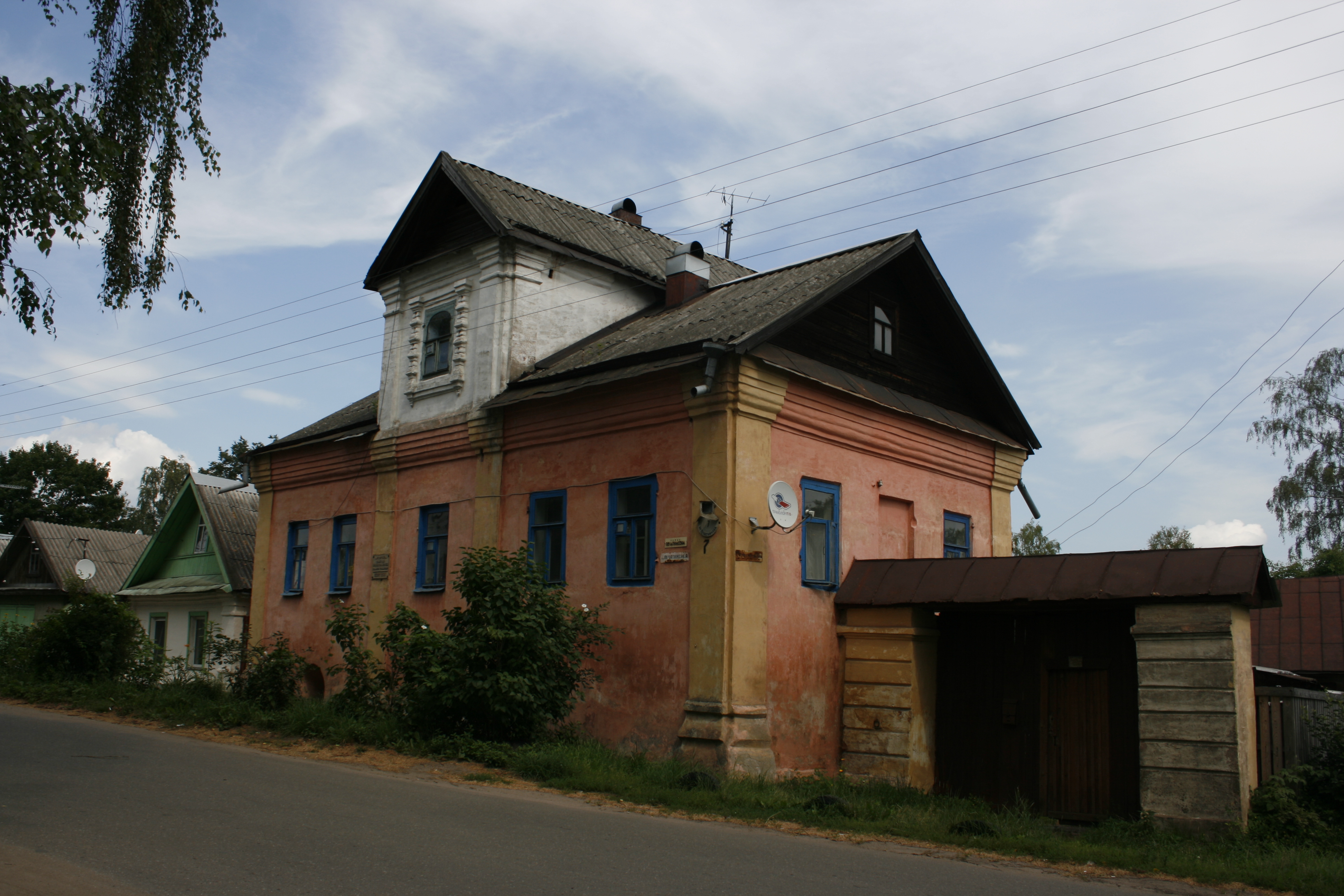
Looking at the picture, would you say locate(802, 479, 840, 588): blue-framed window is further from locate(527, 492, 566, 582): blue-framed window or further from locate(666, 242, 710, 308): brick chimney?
locate(666, 242, 710, 308): brick chimney

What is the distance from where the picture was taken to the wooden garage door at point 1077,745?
11.7 meters

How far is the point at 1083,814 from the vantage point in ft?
38.6

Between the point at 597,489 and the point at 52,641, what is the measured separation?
1238 cm

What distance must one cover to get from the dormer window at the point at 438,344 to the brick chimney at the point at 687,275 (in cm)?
367

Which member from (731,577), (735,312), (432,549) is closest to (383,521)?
(432,549)

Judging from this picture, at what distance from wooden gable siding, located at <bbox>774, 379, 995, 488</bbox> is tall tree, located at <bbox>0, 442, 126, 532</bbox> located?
45140 mm

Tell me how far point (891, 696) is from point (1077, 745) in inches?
86.1

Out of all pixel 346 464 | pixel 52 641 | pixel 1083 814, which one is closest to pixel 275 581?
pixel 346 464

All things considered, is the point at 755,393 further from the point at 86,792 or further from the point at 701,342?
the point at 86,792

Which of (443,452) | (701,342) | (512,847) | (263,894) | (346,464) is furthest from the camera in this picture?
(346,464)

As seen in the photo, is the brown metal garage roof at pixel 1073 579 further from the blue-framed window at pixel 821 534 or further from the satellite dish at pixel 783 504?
the satellite dish at pixel 783 504

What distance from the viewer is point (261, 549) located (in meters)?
20.4

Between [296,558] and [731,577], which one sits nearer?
[731,577]

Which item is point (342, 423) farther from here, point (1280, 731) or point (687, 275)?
point (1280, 731)
